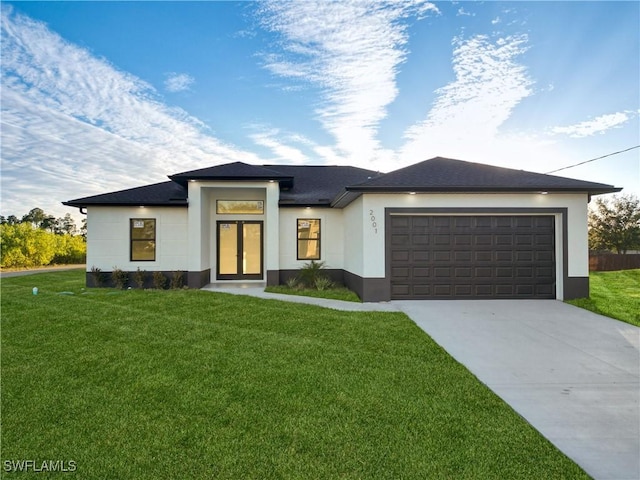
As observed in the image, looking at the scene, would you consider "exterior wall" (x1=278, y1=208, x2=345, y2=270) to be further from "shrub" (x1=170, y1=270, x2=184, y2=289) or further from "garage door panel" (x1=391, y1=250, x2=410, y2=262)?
"shrub" (x1=170, y1=270, x2=184, y2=289)

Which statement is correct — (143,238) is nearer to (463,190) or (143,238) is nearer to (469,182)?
(463,190)

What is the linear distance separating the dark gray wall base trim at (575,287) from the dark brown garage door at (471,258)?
0.33 meters

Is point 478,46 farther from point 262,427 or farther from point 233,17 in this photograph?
point 262,427

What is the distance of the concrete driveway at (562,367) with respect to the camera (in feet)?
9.10

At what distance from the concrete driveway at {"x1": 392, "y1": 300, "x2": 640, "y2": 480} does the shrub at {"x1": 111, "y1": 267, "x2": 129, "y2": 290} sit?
10345 millimetres

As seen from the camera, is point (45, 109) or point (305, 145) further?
point (305, 145)

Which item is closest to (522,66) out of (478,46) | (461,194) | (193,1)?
(478,46)

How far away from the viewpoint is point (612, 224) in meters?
23.8

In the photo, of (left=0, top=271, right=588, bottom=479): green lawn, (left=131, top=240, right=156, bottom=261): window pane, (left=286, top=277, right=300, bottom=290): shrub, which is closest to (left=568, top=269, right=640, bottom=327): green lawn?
(left=0, top=271, right=588, bottom=479): green lawn

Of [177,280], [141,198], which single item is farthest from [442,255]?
[141,198]

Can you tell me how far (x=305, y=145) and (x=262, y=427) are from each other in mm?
17203

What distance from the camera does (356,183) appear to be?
448 inches

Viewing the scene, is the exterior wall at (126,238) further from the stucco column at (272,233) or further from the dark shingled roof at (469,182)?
the dark shingled roof at (469,182)

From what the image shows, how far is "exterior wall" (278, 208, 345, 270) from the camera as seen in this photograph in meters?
12.2
